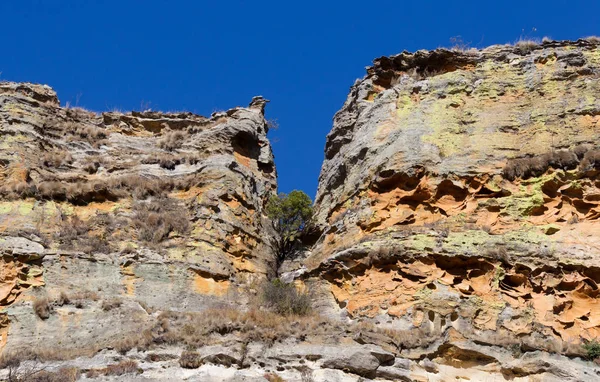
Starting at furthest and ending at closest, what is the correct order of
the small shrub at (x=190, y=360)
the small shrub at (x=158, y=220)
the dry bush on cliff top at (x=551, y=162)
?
1. the small shrub at (x=158, y=220)
2. the dry bush on cliff top at (x=551, y=162)
3. the small shrub at (x=190, y=360)

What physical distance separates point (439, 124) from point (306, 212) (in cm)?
502

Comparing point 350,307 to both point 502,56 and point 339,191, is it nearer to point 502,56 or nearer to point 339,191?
point 339,191

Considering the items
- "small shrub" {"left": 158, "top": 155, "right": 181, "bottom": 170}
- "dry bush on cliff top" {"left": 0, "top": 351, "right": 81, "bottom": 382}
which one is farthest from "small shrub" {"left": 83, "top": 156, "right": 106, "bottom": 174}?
"dry bush on cliff top" {"left": 0, "top": 351, "right": 81, "bottom": 382}

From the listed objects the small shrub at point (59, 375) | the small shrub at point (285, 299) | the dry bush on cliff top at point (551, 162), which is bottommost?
the small shrub at point (59, 375)

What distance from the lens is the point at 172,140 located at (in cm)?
2586

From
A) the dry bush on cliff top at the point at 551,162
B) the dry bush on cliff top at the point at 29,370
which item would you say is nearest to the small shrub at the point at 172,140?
the dry bush on cliff top at the point at 29,370

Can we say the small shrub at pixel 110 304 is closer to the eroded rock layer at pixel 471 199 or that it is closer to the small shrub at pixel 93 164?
the eroded rock layer at pixel 471 199

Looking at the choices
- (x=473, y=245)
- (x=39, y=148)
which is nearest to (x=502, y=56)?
(x=473, y=245)

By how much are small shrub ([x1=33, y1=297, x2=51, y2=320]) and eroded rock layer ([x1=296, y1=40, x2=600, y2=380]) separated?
6502 millimetres

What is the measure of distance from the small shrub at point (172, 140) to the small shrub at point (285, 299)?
721 centimetres

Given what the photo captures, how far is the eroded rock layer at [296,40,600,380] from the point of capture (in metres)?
17.6

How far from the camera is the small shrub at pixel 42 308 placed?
58.7 feet

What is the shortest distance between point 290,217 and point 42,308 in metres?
8.99

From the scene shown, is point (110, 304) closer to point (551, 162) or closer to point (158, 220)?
point (158, 220)
